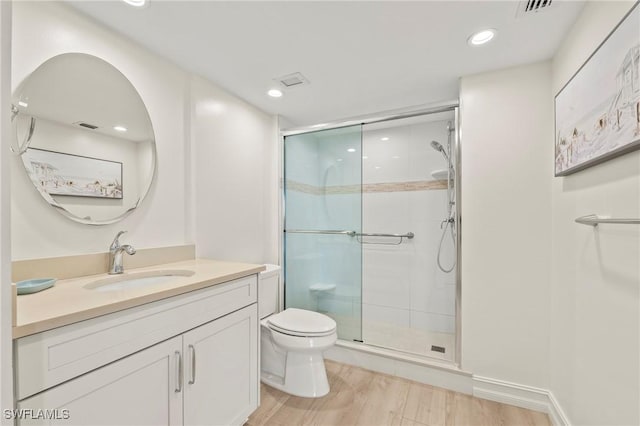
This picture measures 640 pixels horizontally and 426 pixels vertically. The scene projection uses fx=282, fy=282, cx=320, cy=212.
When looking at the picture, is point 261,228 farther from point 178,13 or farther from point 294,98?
point 178,13

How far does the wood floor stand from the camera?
5.44 ft

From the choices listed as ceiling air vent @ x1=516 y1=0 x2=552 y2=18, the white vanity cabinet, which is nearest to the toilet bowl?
the white vanity cabinet

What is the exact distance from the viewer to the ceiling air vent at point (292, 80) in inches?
76.4

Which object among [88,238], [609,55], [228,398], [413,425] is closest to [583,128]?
[609,55]

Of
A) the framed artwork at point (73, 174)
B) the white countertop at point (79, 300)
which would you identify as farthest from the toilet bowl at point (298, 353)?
the framed artwork at point (73, 174)

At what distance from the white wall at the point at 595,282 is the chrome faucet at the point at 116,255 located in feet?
6.90

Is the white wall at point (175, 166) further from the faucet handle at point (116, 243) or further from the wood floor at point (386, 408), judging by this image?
the wood floor at point (386, 408)

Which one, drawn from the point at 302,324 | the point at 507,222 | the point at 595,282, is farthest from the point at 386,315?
the point at 595,282

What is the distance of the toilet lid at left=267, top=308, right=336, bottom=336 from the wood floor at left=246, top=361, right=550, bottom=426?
0.43 meters

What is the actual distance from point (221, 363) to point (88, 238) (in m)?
0.91

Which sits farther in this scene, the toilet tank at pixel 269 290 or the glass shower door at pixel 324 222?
the glass shower door at pixel 324 222

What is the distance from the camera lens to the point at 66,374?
0.85 meters

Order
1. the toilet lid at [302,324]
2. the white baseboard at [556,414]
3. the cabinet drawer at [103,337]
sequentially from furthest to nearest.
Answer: the toilet lid at [302,324]
the white baseboard at [556,414]
the cabinet drawer at [103,337]

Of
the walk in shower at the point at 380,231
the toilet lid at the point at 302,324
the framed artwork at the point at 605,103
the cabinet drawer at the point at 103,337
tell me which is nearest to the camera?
the cabinet drawer at the point at 103,337
